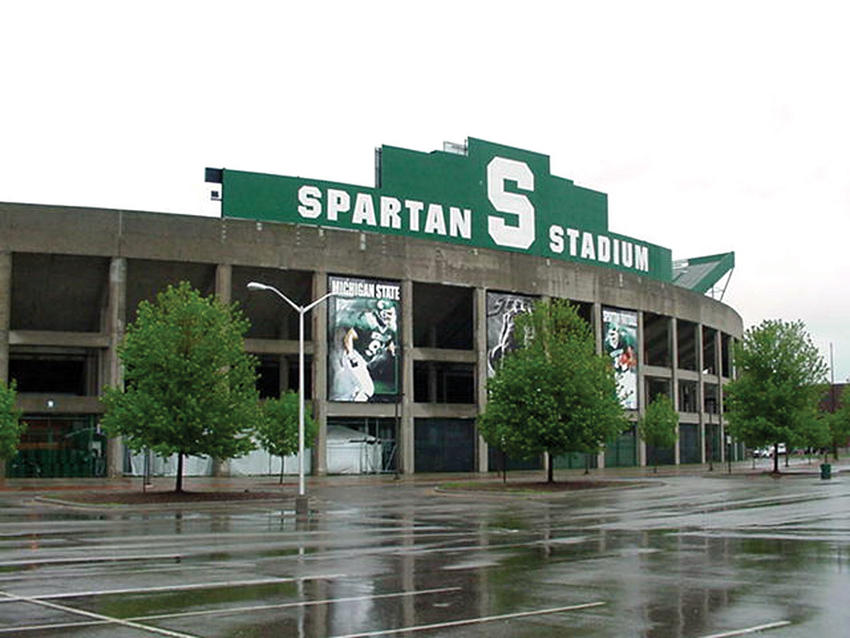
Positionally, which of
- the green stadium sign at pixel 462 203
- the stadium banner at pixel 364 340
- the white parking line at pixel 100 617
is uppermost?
the green stadium sign at pixel 462 203

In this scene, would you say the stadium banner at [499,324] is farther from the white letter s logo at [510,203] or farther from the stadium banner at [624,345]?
the stadium banner at [624,345]

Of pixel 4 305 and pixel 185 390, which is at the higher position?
pixel 4 305

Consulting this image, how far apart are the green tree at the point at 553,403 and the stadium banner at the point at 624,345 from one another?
3316 cm

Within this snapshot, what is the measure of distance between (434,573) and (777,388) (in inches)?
2072

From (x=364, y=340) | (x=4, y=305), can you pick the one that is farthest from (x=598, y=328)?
(x=4, y=305)

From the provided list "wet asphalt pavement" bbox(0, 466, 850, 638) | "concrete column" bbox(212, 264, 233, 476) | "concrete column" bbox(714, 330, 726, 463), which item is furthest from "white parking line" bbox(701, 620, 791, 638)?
"concrete column" bbox(714, 330, 726, 463)

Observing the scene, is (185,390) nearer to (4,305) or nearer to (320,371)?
(4,305)

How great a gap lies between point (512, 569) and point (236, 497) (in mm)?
27268

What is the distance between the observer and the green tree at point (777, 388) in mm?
64125

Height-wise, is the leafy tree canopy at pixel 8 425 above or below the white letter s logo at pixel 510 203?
below

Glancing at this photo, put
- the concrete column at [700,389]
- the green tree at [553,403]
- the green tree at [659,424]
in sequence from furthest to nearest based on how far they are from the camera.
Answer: the concrete column at [700,389], the green tree at [659,424], the green tree at [553,403]

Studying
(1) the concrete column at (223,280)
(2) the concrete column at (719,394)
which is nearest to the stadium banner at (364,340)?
(1) the concrete column at (223,280)

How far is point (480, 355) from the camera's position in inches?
2913

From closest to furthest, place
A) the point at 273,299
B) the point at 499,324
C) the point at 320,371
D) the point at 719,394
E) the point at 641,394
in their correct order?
the point at 320,371, the point at 273,299, the point at 499,324, the point at 641,394, the point at 719,394
